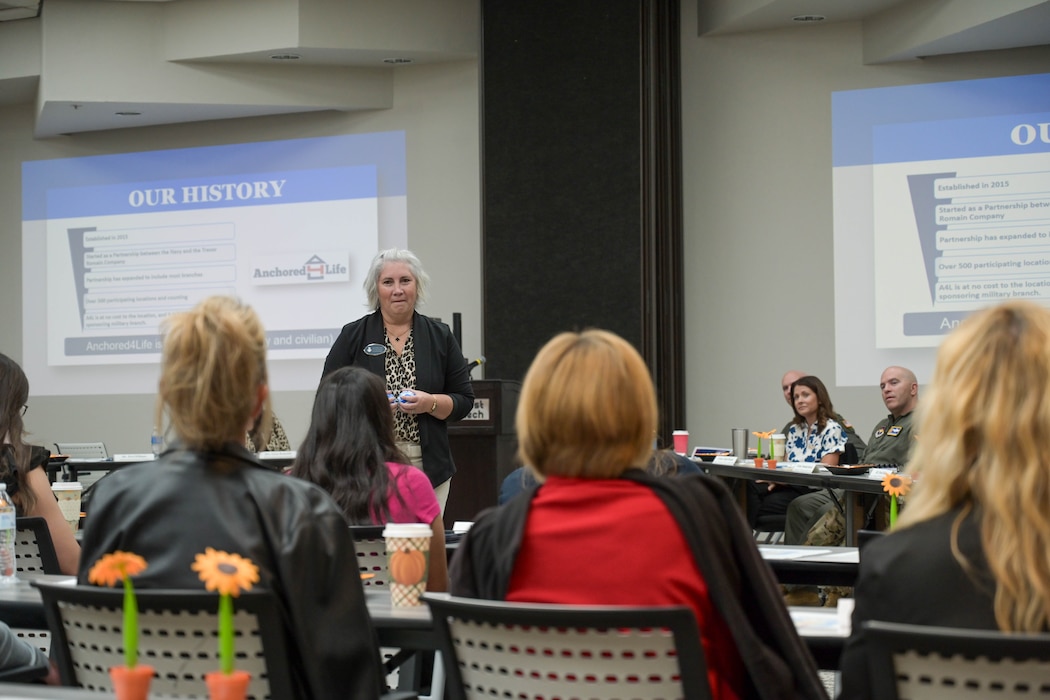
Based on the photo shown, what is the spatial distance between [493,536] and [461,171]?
6.95 m

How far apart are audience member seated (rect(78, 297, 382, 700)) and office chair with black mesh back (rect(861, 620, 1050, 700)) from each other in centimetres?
71

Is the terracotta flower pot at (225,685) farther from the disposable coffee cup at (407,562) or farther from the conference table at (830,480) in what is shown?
the conference table at (830,480)

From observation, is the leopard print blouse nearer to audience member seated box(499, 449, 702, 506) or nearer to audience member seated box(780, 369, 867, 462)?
audience member seated box(499, 449, 702, 506)

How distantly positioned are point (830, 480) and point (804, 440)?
162cm

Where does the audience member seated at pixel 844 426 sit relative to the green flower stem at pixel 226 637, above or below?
below

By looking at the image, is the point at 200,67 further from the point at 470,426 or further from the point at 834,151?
the point at 834,151

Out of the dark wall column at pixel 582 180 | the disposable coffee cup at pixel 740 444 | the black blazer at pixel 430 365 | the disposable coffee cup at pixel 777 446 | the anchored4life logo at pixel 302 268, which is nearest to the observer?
the black blazer at pixel 430 365

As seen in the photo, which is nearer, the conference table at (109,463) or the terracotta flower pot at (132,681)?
the terracotta flower pot at (132,681)

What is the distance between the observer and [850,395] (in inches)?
298

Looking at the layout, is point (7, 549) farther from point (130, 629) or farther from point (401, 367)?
point (401, 367)

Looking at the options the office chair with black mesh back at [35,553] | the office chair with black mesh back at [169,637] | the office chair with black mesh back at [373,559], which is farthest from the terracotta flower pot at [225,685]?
the office chair with black mesh back at [35,553]

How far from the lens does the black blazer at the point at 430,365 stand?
12.9 feet

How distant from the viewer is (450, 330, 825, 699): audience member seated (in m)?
1.55

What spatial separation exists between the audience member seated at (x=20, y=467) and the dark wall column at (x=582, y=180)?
15.7 ft
